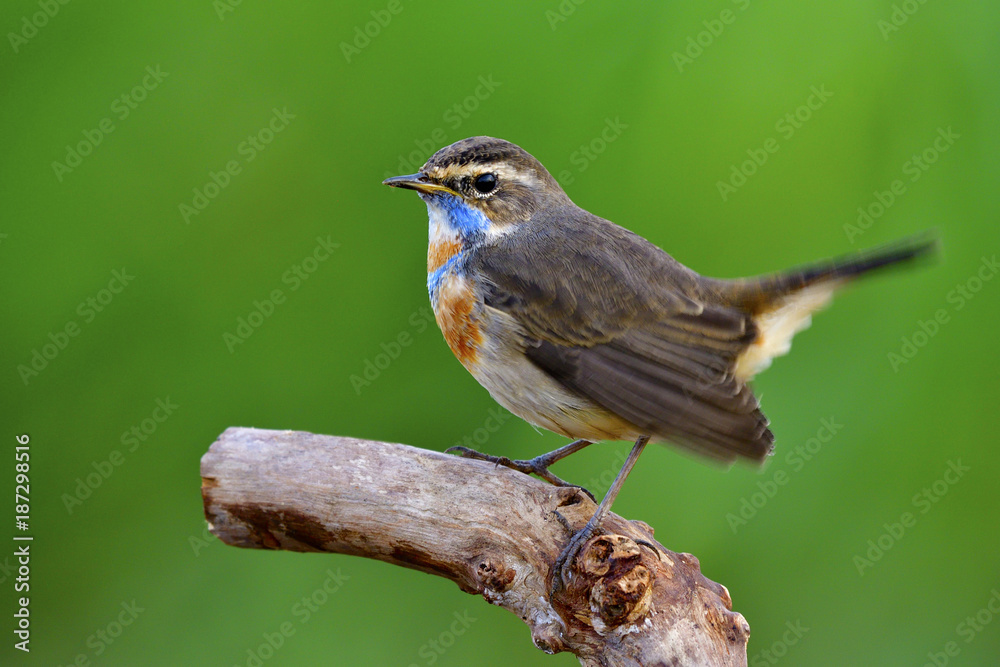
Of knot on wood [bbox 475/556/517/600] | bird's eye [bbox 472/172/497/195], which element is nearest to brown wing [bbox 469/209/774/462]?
bird's eye [bbox 472/172/497/195]

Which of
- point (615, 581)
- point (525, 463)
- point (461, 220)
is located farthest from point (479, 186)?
point (615, 581)

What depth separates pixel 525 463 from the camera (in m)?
4.22

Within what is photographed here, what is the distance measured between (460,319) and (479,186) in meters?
0.65

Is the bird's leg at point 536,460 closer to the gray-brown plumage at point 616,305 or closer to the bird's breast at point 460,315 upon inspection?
the gray-brown plumage at point 616,305

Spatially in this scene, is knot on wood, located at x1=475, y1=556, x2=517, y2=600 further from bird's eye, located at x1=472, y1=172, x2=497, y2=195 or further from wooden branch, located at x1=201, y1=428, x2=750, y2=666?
bird's eye, located at x1=472, y1=172, x2=497, y2=195

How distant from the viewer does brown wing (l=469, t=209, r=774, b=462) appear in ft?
11.4

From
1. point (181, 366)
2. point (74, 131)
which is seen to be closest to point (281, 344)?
point (181, 366)

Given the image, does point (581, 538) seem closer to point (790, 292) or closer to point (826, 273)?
point (790, 292)

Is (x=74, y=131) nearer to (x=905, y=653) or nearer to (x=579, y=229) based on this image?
(x=579, y=229)

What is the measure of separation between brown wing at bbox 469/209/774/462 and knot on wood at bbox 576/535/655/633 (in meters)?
0.47

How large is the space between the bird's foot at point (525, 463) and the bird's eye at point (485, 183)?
1.17 m

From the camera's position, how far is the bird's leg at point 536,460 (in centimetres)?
409

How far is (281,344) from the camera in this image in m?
4.98

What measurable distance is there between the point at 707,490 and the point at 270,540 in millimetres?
2247
